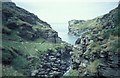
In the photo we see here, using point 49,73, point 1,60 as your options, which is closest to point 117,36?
point 49,73

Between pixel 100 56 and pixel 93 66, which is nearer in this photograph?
pixel 100 56

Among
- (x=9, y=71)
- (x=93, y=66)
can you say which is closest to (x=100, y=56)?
(x=93, y=66)

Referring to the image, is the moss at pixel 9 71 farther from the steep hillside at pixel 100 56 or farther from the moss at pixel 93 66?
the moss at pixel 93 66

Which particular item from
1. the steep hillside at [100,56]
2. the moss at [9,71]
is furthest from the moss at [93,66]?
the moss at [9,71]

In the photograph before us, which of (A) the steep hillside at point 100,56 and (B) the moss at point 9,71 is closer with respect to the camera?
(A) the steep hillside at point 100,56

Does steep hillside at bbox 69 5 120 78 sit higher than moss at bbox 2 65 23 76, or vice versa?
steep hillside at bbox 69 5 120 78

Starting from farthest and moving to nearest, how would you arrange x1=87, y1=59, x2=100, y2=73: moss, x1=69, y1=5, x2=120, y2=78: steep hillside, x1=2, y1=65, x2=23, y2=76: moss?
x1=2, y1=65, x2=23, y2=76: moss
x1=87, y1=59, x2=100, y2=73: moss
x1=69, y1=5, x2=120, y2=78: steep hillside

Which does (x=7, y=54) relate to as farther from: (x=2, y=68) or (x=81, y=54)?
(x=81, y=54)

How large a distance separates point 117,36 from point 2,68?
79.3 metres

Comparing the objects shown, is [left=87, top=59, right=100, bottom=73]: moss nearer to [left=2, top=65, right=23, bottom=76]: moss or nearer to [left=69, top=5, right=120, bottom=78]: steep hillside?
[left=69, top=5, right=120, bottom=78]: steep hillside

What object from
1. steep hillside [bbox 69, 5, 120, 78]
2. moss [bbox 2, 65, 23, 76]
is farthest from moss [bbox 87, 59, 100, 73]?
moss [bbox 2, 65, 23, 76]

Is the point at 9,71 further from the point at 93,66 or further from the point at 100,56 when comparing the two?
the point at 100,56

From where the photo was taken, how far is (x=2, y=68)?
17850cm

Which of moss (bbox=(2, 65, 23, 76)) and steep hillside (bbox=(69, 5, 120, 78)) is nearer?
steep hillside (bbox=(69, 5, 120, 78))
